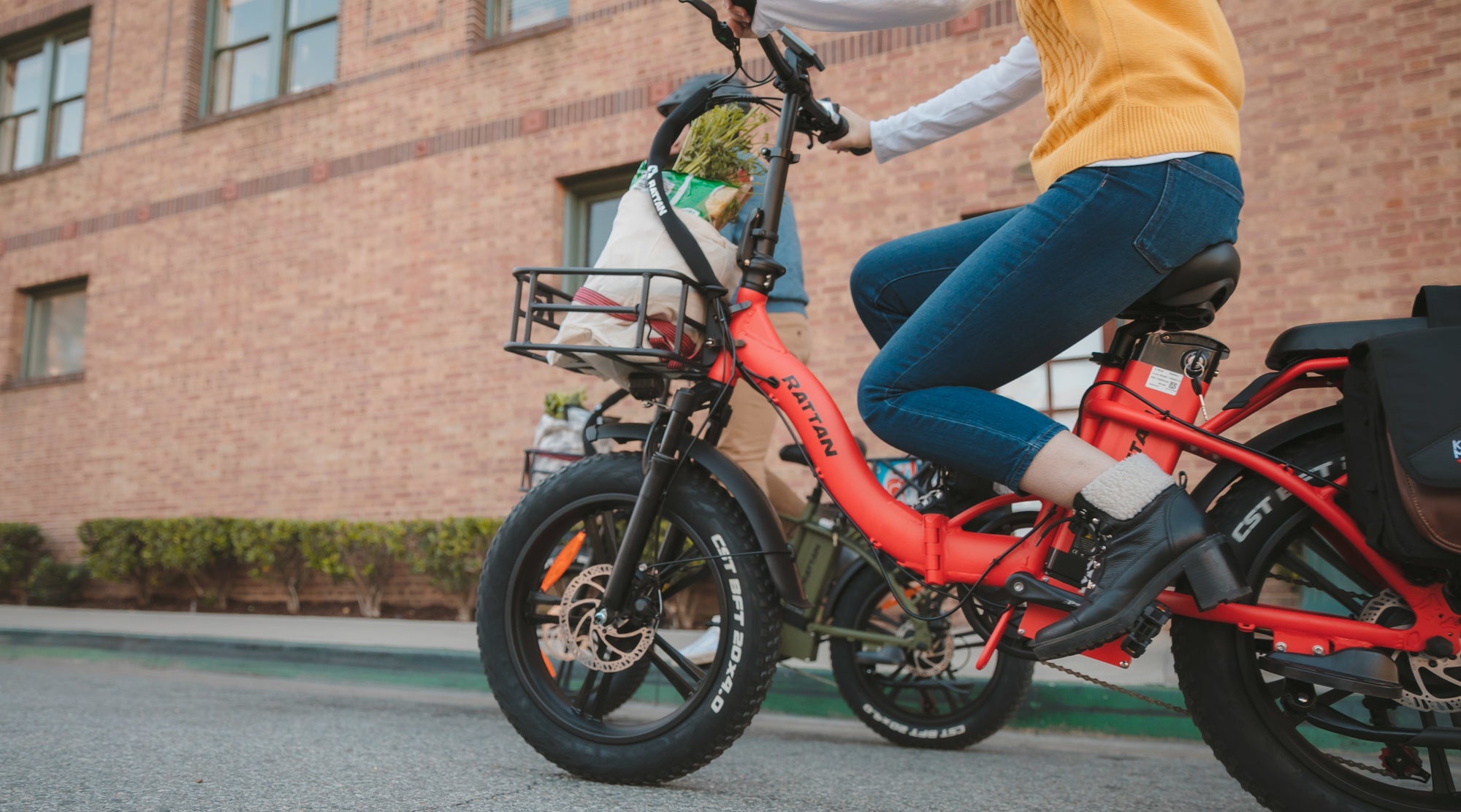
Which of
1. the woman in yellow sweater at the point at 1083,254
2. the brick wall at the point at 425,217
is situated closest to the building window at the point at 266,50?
the brick wall at the point at 425,217

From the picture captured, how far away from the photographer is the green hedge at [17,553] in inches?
443

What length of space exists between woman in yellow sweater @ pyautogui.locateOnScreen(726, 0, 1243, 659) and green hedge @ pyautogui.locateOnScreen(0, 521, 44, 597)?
1237 cm

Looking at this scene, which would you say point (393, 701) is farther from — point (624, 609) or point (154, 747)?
point (624, 609)

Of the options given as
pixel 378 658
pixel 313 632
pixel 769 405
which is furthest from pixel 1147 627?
pixel 313 632

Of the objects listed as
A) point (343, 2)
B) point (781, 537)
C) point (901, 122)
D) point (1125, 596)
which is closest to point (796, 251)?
point (901, 122)

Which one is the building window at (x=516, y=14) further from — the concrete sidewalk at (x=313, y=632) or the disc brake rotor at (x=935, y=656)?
the disc brake rotor at (x=935, y=656)

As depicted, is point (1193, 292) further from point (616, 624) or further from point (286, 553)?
point (286, 553)

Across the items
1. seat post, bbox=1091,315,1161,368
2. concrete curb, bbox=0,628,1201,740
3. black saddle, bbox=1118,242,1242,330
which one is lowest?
concrete curb, bbox=0,628,1201,740

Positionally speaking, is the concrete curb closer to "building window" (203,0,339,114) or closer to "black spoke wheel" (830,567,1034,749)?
"black spoke wheel" (830,567,1034,749)

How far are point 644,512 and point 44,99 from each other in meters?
14.5

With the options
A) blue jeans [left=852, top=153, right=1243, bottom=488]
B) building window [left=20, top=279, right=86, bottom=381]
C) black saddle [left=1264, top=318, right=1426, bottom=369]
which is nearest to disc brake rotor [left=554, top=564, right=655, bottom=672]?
blue jeans [left=852, top=153, right=1243, bottom=488]

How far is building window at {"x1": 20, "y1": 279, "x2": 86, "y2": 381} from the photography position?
1238cm

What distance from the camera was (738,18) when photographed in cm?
216

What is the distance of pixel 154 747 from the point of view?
2965mm
